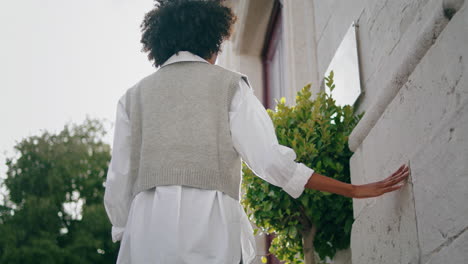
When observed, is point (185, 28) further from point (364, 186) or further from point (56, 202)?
point (56, 202)

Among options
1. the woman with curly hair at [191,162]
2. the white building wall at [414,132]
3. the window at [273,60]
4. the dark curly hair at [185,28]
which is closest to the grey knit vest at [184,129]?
the woman with curly hair at [191,162]

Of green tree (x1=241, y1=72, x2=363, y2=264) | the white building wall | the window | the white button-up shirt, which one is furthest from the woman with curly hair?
the window

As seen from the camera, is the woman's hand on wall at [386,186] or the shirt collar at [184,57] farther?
the shirt collar at [184,57]

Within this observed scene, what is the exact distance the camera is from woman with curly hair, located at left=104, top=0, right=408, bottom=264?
2.25 meters

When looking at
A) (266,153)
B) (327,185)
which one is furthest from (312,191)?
(266,153)

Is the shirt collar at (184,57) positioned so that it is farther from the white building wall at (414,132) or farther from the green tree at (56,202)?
the green tree at (56,202)

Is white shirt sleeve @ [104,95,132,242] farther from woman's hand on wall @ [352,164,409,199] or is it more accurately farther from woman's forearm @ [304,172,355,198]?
woman's hand on wall @ [352,164,409,199]

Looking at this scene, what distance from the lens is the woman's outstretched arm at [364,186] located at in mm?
2279

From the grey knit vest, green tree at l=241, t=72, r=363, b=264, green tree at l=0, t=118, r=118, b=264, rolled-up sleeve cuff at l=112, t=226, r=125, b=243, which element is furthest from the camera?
green tree at l=0, t=118, r=118, b=264

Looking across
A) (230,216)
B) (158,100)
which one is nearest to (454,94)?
(230,216)

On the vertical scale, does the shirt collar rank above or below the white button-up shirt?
above

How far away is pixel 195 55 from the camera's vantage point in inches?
105

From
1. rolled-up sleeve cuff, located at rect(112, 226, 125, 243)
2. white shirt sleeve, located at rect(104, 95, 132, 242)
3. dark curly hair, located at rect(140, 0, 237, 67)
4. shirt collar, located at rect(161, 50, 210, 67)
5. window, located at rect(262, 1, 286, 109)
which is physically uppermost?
window, located at rect(262, 1, 286, 109)

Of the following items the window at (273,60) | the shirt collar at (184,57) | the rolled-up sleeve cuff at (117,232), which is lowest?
the rolled-up sleeve cuff at (117,232)
